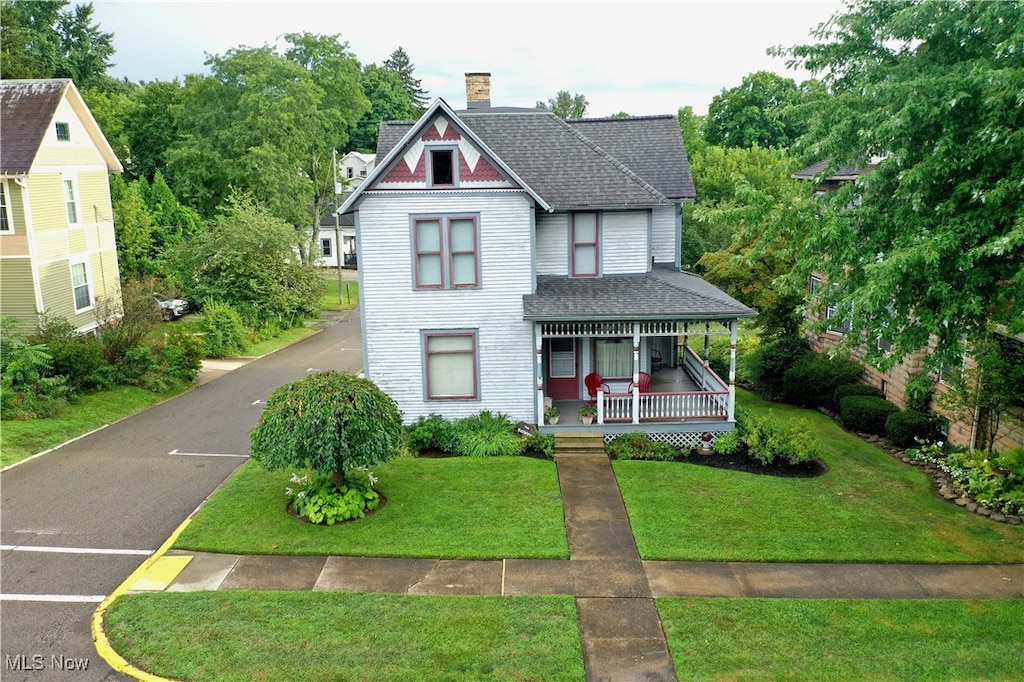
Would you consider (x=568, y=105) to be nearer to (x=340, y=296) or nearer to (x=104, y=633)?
(x=340, y=296)

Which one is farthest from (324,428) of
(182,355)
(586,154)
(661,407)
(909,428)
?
(909,428)

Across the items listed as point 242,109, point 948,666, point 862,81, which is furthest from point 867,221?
point 242,109

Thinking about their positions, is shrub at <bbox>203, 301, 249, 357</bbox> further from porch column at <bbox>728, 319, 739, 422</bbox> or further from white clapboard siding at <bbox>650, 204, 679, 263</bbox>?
porch column at <bbox>728, 319, 739, 422</bbox>

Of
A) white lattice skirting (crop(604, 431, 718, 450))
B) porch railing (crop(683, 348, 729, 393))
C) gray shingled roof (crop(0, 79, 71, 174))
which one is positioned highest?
gray shingled roof (crop(0, 79, 71, 174))

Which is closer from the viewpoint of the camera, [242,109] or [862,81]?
[862,81]

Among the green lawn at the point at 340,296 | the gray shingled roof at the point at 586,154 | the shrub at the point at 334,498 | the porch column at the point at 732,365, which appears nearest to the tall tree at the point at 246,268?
the green lawn at the point at 340,296

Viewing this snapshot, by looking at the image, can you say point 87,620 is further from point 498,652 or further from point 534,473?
point 534,473

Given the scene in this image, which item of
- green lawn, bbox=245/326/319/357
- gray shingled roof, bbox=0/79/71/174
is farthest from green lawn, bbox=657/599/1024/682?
gray shingled roof, bbox=0/79/71/174
